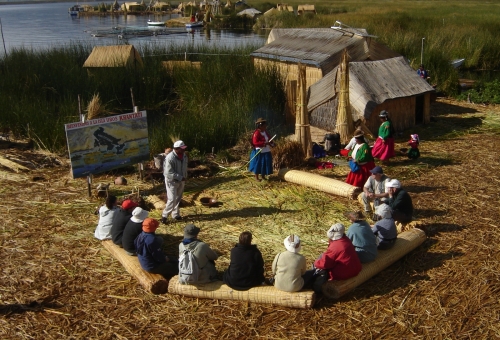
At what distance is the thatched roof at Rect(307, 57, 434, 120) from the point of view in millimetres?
13930

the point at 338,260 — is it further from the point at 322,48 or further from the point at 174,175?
the point at 322,48

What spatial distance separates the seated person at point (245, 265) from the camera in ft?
22.2

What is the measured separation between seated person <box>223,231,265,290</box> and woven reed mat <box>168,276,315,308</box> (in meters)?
0.09

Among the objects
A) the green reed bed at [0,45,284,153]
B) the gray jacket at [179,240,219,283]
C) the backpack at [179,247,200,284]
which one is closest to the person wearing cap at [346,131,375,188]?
the gray jacket at [179,240,219,283]

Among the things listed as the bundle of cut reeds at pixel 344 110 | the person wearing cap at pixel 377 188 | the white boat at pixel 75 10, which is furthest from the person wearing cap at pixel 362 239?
the white boat at pixel 75 10

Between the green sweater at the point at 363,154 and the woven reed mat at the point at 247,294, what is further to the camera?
the green sweater at the point at 363,154

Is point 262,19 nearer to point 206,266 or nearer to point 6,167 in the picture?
point 6,167

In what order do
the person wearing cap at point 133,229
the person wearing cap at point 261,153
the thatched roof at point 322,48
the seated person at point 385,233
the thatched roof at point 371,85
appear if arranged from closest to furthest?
the person wearing cap at point 133,229, the seated person at point 385,233, the person wearing cap at point 261,153, the thatched roof at point 371,85, the thatched roof at point 322,48

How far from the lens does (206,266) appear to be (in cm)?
702

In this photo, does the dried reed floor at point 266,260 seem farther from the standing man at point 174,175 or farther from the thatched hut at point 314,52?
the thatched hut at point 314,52

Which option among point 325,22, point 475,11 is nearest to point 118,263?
point 325,22

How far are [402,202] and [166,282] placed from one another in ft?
12.0

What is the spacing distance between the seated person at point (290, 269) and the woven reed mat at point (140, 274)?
4.73ft

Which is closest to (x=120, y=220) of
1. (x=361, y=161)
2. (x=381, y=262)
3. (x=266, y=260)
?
(x=266, y=260)
